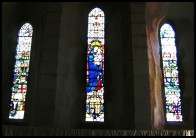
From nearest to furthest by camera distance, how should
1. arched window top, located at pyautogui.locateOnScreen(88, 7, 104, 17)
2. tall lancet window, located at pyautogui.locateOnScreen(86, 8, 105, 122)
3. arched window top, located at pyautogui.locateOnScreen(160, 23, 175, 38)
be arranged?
1. tall lancet window, located at pyautogui.locateOnScreen(86, 8, 105, 122)
2. arched window top, located at pyautogui.locateOnScreen(160, 23, 175, 38)
3. arched window top, located at pyautogui.locateOnScreen(88, 7, 104, 17)

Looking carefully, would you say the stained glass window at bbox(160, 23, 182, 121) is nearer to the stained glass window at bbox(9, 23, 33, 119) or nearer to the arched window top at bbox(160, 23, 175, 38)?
the arched window top at bbox(160, 23, 175, 38)

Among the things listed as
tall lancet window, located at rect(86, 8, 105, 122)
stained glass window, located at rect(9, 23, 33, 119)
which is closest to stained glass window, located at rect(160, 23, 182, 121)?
tall lancet window, located at rect(86, 8, 105, 122)

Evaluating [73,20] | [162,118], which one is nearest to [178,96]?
[162,118]

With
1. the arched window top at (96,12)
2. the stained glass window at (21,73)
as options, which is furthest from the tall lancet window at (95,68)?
the stained glass window at (21,73)

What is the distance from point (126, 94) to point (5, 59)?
408cm

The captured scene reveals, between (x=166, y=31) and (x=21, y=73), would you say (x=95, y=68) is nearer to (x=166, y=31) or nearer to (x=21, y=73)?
(x=21, y=73)

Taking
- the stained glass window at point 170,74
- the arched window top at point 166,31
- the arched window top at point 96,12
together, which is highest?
the arched window top at point 96,12

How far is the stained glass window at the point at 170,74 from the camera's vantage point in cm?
873

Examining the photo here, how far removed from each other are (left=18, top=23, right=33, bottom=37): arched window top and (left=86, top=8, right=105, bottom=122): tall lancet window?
203cm

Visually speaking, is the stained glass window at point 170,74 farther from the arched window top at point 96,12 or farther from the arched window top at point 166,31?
the arched window top at point 96,12

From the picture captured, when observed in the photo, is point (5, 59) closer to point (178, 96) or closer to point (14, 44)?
point (14, 44)

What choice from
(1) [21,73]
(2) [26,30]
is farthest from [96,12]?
(1) [21,73]

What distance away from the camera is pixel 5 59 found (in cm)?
916

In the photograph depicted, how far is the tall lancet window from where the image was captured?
860cm
